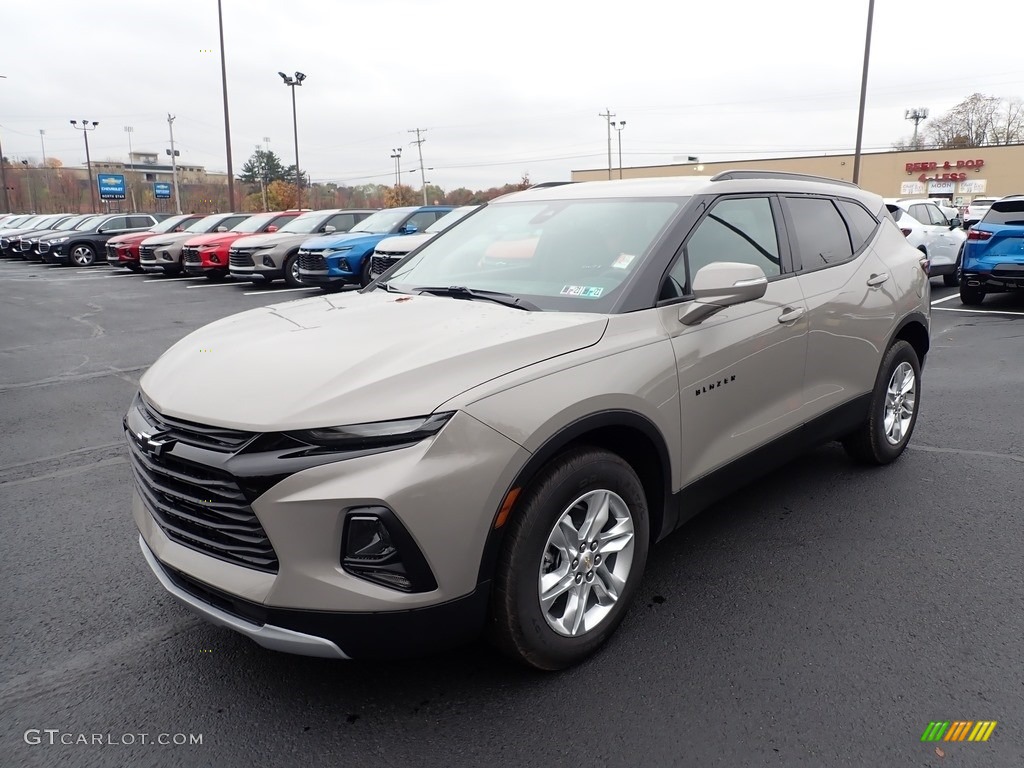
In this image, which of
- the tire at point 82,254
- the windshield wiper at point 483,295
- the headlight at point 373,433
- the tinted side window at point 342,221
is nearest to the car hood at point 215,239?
the tinted side window at point 342,221

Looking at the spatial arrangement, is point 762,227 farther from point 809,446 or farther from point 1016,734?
point 1016,734

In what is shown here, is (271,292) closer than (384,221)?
Yes

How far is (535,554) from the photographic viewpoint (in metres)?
2.47

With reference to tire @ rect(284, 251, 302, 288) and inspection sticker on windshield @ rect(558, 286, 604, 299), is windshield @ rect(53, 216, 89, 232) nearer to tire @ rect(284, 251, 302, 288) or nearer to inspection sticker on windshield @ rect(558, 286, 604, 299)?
tire @ rect(284, 251, 302, 288)

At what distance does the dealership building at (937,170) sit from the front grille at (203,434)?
162ft

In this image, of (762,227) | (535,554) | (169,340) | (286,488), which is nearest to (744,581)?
(535,554)

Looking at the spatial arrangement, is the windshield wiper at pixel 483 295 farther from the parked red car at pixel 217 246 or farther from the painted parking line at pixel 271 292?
the parked red car at pixel 217 246

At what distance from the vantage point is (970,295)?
12.1m

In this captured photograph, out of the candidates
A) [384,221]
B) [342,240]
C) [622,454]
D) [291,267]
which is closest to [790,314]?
[622,454]

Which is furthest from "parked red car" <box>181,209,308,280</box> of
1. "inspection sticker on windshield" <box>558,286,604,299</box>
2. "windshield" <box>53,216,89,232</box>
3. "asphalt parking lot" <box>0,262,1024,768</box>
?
"inspection sticker on windshield" <box>558,286,604,299</box>

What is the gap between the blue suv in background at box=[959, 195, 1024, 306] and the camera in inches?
441

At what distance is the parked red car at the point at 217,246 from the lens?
1844cm

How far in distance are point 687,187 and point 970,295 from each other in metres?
10.8

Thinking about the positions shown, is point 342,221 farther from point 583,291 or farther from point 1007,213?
point 583,291
